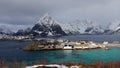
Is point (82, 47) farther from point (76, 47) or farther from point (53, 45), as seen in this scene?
point (53, 45)

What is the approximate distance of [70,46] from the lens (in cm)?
12850

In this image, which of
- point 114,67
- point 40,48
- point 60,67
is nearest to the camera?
point 60,67

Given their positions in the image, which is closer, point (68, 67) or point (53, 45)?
point (68, 67)

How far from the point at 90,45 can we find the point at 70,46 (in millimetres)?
8593

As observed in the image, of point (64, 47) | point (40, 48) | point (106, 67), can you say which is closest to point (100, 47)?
point (64, 47)

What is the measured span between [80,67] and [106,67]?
479cm

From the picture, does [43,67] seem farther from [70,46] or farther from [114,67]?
[70,46]

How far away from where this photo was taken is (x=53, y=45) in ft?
428

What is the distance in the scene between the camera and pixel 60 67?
2652cm

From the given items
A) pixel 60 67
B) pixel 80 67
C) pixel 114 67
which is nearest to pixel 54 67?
pixel 60 67

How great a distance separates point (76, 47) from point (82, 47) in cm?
247

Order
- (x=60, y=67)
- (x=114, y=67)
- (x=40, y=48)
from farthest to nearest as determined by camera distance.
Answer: (x=40, y=48) → (x=114, y=67) → (x=60, y=67)

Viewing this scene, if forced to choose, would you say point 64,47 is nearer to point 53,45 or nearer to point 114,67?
point 53,45

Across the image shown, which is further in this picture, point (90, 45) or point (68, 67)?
point (90, 45)
